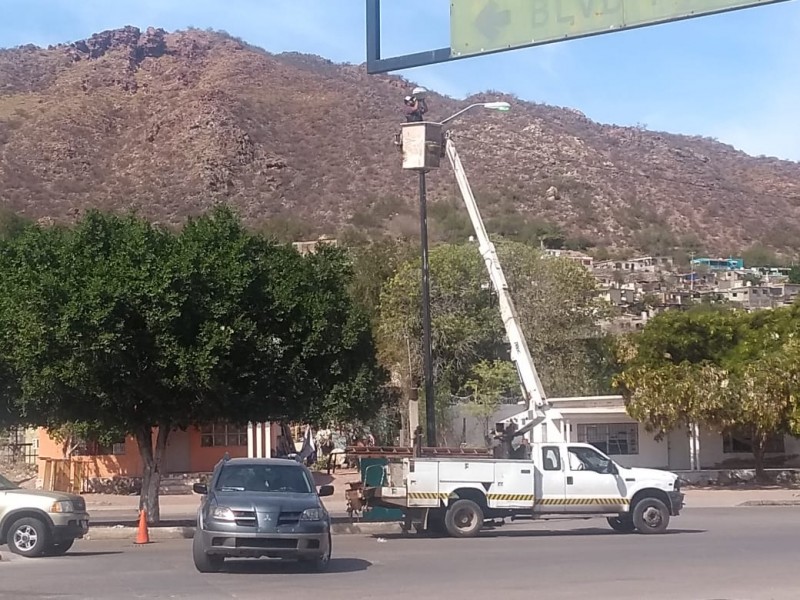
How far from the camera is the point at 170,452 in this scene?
42.8 meters

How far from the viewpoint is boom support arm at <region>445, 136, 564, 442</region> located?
25.5 meters

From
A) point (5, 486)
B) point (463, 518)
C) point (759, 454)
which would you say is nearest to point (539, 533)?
point (463, 518)

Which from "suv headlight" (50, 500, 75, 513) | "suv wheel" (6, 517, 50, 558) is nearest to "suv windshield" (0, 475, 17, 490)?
"suv wheel" (6, 517, 50, 558)

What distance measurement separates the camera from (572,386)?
49562 millimetres

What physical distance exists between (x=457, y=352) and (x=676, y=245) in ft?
Result: 213

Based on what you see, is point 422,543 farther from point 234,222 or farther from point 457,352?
point 457,352

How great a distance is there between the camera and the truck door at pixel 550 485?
2305 cm

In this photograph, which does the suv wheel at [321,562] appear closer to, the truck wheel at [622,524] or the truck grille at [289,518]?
the truck grille at [289,518]

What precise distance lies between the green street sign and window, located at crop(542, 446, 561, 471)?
1570 centimetres

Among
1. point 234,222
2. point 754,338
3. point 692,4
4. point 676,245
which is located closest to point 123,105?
Answer: point 676,245

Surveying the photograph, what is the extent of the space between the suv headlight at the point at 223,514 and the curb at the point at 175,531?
7685mm

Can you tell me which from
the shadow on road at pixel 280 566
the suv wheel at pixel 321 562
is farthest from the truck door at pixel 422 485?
the suv wheel at pixel 321 562

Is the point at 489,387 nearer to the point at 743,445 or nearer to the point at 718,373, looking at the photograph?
the point at 743,445

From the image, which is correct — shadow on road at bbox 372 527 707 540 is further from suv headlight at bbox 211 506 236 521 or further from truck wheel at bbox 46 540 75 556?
suv headlight at bbox 211 506 236 521
